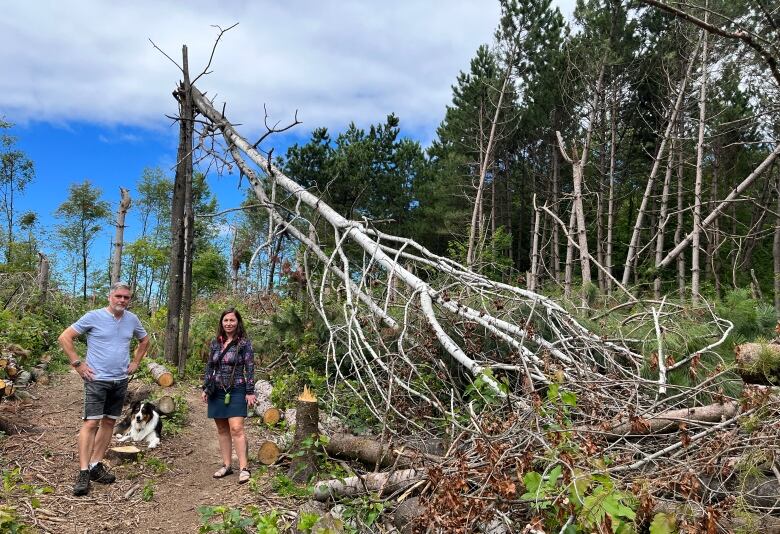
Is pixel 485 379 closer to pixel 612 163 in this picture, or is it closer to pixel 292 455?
pixel 292 455

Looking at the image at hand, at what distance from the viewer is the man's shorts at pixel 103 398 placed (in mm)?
4258

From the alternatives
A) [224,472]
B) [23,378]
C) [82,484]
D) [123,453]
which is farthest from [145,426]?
[23,378]

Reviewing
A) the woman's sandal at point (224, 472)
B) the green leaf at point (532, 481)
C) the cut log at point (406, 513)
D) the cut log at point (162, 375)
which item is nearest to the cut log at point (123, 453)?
the woman's sandal at point (224, 472)

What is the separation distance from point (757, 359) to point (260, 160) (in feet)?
21.6

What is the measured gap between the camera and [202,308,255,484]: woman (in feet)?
15.0

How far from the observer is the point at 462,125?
767 inches

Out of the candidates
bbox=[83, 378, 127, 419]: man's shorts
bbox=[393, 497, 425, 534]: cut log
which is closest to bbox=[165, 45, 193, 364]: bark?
bbox=[83, 378, 127, 419]: man's shorts

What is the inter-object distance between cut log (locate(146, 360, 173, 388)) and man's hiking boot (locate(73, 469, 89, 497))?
3.10 meters

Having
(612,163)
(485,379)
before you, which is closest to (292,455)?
(485,379)

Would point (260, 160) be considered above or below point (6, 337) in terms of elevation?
above

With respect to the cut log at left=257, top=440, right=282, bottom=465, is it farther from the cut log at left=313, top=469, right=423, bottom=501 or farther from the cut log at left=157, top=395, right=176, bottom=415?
the cut log at left=157, top=395, right=176, bottom=415

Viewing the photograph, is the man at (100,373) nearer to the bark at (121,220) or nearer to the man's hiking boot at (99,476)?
the man's hiking boot at (99,476)

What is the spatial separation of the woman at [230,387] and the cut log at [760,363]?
3646 millimetres

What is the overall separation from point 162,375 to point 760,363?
692 cm
